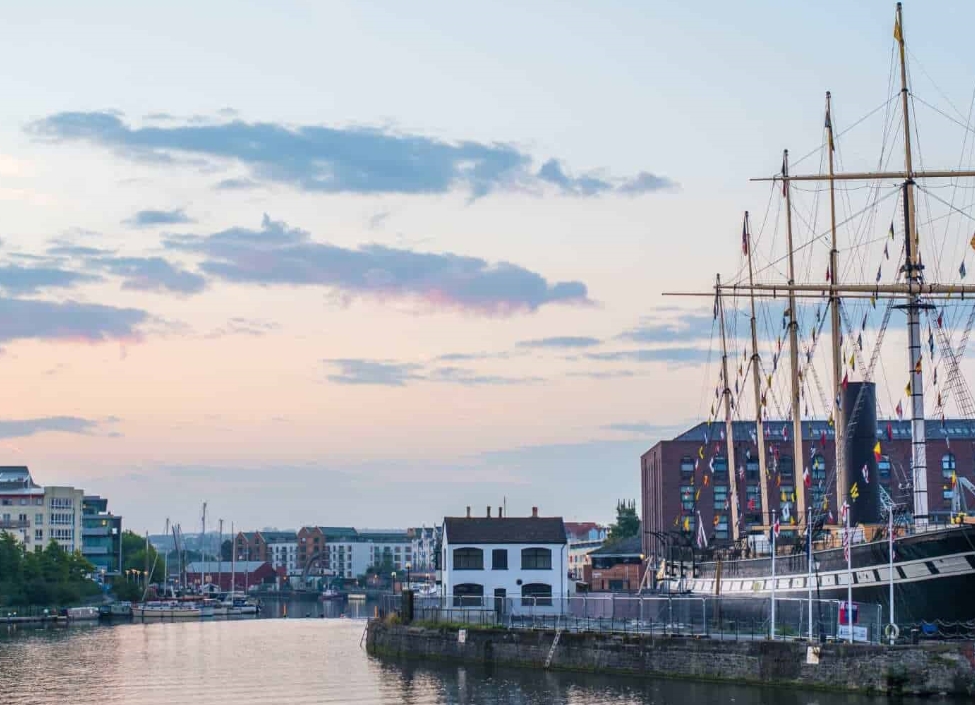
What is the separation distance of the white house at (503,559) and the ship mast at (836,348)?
757 inches

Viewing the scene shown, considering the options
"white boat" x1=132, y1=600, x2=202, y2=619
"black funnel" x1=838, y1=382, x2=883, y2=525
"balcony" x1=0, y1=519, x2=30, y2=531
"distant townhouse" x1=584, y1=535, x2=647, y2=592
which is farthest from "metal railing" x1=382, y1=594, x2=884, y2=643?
"balcony" x1=0, y1=519, x2=30, y2=531

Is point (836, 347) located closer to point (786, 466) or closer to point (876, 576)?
point (876, 576)

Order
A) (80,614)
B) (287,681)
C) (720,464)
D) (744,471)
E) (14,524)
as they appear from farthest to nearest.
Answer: (14,524), (80,614), (720,464), (744,471), (287,681)

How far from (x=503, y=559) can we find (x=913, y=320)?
104ft

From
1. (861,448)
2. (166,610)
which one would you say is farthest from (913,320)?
(166,610)

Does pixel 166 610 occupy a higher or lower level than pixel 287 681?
lower

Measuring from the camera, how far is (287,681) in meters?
67.2

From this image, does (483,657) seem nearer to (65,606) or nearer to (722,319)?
(722,319)

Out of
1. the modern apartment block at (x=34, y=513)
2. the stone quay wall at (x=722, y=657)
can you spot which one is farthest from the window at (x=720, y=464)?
the modern apartment block at (x=34, y=513)

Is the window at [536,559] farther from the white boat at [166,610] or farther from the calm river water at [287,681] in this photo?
the white boat at [166,610]

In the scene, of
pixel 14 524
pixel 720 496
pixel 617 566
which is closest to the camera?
pixel 720 496

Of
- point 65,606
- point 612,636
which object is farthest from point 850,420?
point 65,606

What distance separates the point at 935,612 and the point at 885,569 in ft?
11.5

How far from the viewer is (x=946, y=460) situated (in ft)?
467
